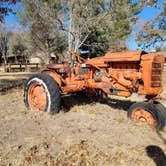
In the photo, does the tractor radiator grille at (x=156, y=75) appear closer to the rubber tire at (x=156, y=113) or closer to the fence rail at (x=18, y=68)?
the rubber tire at (x=156, y=113)

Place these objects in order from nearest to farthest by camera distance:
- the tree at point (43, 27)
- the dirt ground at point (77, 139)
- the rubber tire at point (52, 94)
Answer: the dirt ground at point (77, 139), the rubber tire at point (52, 94), the tree at point (43, 27)

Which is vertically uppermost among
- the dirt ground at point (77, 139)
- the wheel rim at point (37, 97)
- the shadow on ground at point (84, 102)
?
the wheel rim at point (37, 97)

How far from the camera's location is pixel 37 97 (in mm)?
6133

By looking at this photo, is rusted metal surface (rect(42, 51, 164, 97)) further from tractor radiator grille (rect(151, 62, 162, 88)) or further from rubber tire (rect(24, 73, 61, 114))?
rubber tire (rect(24, 73, 61, 114))

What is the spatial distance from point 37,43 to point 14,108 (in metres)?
26.5

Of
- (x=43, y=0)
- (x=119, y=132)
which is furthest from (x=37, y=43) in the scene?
(x=119, y=132)

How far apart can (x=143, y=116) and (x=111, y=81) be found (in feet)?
3.54

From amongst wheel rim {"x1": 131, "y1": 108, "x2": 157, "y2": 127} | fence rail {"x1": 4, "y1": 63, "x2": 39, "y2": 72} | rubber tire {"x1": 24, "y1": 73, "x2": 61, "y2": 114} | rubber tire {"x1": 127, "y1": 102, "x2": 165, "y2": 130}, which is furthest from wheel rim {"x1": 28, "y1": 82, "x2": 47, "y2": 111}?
fence rail {"x1": 4, "y1": 63, "x2": 39, "y2": 72}

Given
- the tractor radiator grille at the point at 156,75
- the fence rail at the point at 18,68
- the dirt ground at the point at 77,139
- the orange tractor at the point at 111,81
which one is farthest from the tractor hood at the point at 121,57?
the fence rail at the point at 18,68

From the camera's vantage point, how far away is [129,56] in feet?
17.7

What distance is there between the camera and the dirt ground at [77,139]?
141 inches

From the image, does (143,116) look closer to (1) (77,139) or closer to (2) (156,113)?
(2) (156,113)

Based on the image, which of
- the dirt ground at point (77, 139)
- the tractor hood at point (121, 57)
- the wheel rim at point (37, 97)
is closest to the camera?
the dirt ground at point (77, 139)

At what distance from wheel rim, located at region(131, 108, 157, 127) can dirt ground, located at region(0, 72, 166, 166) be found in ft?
0.55
